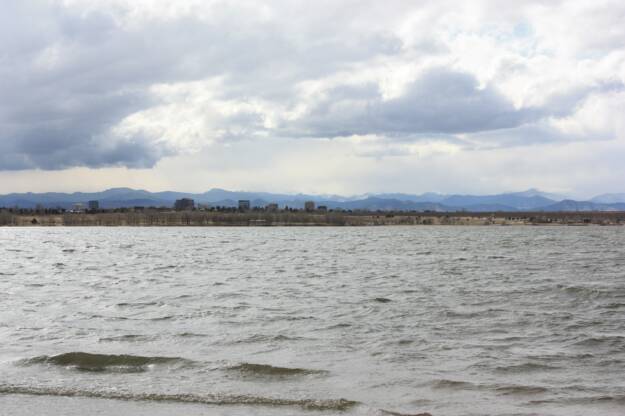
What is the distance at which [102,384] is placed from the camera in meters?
18.5

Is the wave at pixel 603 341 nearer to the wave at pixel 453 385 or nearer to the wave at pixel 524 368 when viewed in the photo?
the wave at pixel 524 368

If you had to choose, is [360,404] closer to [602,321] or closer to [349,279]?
[602,321]

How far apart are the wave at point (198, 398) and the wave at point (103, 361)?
2.79 meters

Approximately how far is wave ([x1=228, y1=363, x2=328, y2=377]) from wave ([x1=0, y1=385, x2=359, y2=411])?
2719mm

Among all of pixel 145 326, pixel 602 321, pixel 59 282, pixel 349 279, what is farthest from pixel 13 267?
pixel 602 321

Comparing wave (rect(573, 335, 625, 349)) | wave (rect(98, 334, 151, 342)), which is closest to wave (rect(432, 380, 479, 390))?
wave (rect(573, 335, 625, 349))

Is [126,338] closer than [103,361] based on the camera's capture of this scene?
No

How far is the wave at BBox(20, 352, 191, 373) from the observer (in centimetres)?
2058

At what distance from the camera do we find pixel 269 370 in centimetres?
2023

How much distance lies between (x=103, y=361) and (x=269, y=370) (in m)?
5.81

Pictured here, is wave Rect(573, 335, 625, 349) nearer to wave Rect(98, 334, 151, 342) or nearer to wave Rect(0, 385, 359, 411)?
wave Rect(0, 385, 359, 411)

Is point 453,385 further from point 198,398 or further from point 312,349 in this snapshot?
point 198,398

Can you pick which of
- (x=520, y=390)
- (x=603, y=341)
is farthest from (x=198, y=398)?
(x=603, y=341)

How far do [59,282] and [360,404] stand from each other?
3812cm
